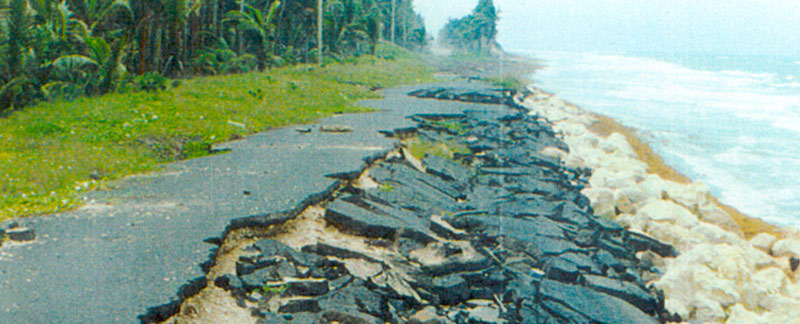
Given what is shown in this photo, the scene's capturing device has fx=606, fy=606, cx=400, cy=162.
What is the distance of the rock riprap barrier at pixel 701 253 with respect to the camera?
17.1ft

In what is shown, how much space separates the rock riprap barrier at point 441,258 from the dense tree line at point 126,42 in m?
6.51

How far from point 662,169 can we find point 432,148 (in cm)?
866

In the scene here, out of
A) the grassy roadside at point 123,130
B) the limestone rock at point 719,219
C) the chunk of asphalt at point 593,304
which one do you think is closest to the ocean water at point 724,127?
the limestone rock at point 719,219

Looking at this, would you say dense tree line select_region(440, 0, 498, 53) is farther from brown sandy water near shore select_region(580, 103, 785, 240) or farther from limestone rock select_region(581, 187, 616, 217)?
limestone rock select_region(581, 187, 616, 217)

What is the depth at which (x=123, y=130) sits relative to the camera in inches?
314

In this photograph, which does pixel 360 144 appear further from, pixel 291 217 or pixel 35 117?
pixel 35 117

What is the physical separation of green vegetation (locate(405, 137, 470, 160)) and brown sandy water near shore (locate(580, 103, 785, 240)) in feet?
15.9

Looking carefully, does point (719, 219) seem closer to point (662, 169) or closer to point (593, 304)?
point (593, 304)

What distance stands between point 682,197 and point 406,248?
668 cm

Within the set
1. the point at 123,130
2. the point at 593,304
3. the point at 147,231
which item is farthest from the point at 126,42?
the point at 593,304

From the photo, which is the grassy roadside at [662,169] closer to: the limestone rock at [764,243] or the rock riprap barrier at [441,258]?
the limestone rock at [764,243]

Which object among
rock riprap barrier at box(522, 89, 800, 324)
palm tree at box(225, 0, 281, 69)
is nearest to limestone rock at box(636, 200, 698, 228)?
rock riprap barrier at box(522, 89, 800, 324)

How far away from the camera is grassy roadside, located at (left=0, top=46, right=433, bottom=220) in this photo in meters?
5.50

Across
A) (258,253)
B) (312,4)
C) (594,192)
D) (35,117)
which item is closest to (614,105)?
(312,4)
